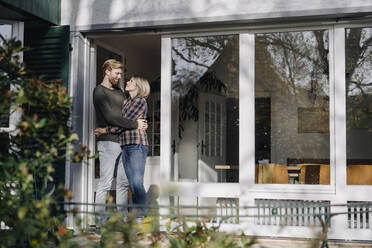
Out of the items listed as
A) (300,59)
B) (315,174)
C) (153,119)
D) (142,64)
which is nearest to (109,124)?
(315,174)

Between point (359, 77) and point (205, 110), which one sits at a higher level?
point (359, 77)

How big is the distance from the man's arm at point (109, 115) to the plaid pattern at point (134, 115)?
0.09 m

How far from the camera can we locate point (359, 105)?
6.71 meters

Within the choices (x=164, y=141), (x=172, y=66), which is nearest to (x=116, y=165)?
(x=164, y=141)

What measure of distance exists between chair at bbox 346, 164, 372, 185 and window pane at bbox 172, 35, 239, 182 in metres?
1.14

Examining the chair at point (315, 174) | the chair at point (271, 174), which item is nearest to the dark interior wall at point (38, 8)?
the chair at point (271, 174)

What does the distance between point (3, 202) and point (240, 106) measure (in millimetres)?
3526

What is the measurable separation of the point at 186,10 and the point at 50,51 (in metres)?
1.51

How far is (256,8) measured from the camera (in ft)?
16.6

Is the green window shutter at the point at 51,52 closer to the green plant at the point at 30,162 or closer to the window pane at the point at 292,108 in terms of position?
the window pane at the point at 292,108

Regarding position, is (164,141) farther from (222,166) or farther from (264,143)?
(264,143)

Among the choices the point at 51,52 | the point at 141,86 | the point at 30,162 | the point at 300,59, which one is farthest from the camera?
the point at 300,59

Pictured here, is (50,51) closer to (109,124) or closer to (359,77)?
(109,124)

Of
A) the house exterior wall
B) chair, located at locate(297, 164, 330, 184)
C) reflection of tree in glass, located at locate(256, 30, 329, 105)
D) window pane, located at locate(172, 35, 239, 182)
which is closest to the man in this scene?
the house exterior wall
